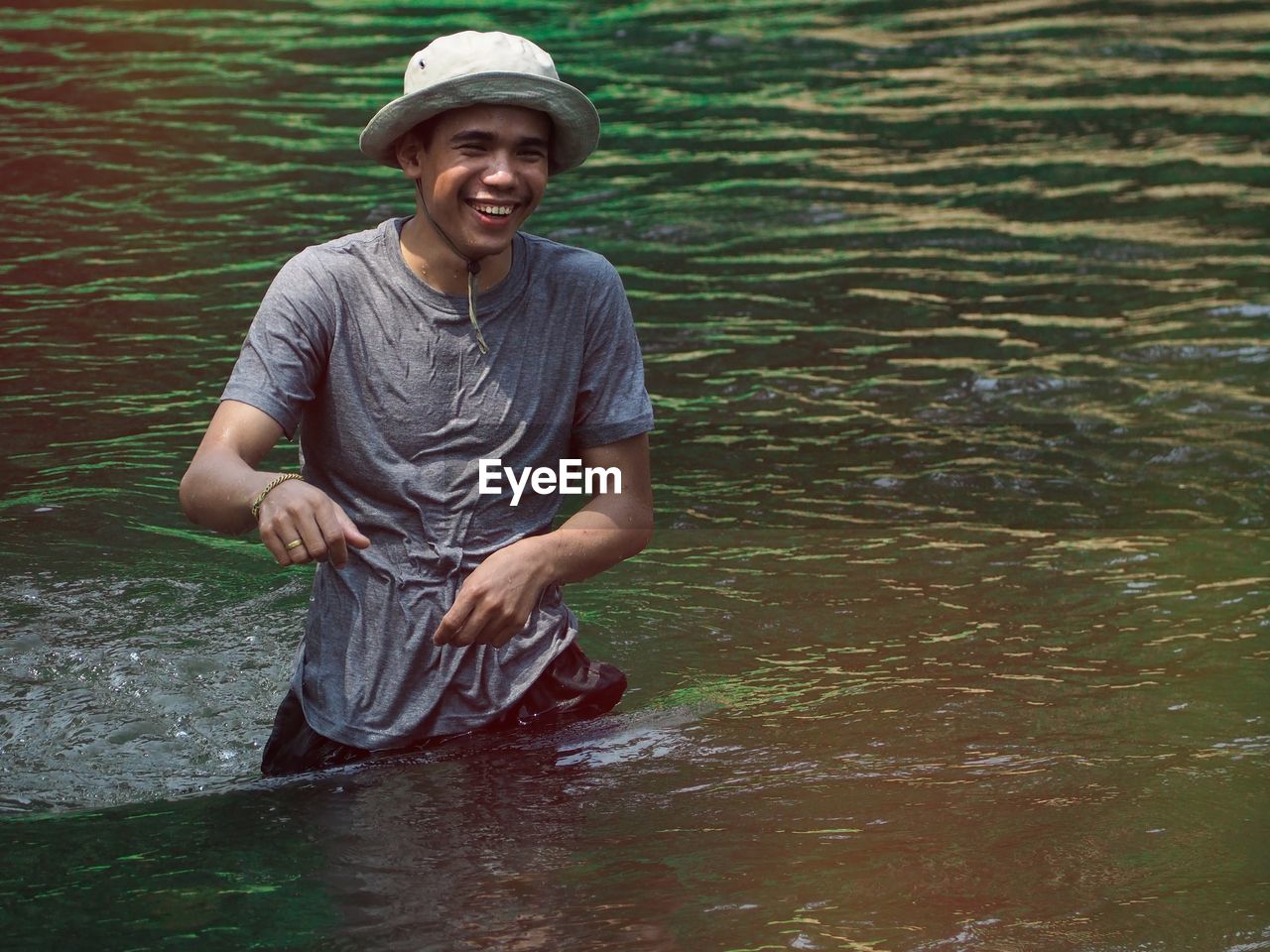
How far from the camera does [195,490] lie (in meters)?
3.76

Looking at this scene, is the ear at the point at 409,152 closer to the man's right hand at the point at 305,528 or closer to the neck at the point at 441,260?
the neck at the point at 441,260

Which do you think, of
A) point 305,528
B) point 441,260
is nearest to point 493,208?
point 441,260

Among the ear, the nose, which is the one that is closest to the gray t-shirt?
the ear

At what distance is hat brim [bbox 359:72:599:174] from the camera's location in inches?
154

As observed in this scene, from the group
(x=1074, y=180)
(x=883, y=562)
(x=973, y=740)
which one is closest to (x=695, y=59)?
(x=1074, y=180)

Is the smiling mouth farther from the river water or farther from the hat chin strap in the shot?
the river water

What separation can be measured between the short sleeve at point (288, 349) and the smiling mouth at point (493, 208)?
1.18ft

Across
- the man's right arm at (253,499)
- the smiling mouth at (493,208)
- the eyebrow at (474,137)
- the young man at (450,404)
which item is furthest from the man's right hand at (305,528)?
the eyebrow at (474,137)

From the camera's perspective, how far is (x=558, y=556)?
3.99 meters

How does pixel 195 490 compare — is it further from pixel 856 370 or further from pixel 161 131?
pixel 161 131

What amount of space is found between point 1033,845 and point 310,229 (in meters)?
7.61

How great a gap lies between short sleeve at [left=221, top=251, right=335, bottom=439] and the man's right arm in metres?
0.03

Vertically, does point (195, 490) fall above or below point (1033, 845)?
above

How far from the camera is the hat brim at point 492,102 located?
12.8ft
